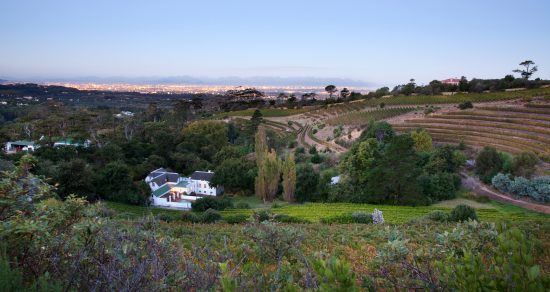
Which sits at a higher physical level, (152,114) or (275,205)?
(152,114)

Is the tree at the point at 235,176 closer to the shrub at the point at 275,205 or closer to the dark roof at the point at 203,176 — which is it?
the dark roof at the point at 203,176

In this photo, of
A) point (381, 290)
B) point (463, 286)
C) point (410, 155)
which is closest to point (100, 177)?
point (410, 155)

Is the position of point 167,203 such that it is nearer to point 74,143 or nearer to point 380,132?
point 74,143

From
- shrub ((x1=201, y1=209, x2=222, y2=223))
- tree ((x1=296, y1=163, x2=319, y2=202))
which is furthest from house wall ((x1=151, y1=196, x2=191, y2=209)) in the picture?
shrub ((x1=201, y1=209, x2=222, y2=223))

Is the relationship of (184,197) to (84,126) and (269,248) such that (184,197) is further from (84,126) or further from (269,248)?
(269,248)

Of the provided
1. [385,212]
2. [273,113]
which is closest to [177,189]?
[385,212]
